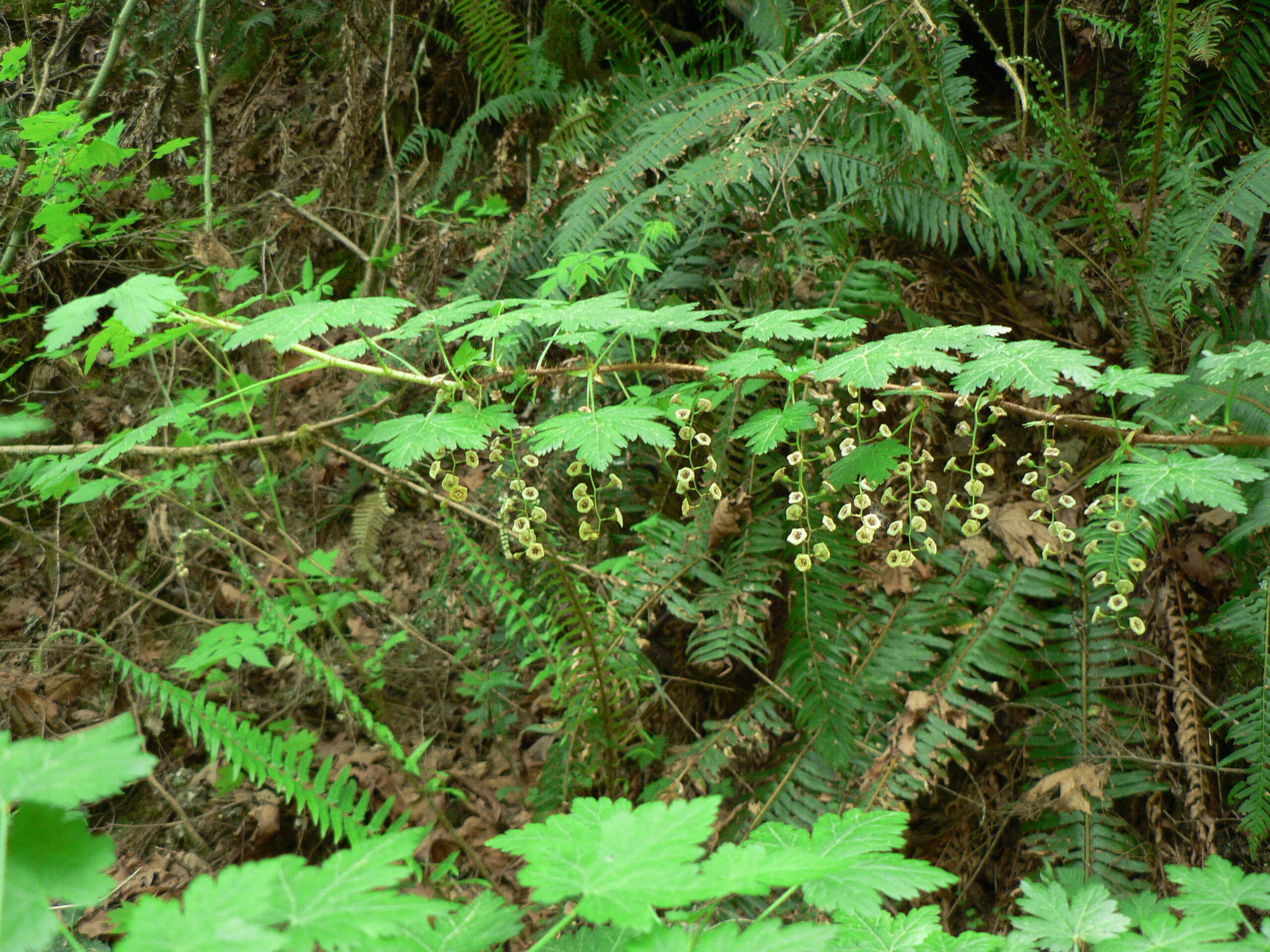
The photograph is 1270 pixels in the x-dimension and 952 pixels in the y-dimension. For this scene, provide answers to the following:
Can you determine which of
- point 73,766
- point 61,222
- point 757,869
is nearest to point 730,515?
point 757,869

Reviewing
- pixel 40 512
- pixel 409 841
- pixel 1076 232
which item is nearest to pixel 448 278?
pixel 40 512

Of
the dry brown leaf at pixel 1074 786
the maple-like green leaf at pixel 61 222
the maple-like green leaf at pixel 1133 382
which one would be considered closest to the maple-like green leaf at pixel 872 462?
the maple-like green leaf at pixel 1133 382

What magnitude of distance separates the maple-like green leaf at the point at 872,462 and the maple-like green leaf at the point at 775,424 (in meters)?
0.11

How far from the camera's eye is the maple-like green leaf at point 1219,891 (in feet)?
3.62

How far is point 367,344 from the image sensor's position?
52.1 inches

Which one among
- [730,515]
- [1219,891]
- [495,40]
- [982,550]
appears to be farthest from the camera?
[495,40]

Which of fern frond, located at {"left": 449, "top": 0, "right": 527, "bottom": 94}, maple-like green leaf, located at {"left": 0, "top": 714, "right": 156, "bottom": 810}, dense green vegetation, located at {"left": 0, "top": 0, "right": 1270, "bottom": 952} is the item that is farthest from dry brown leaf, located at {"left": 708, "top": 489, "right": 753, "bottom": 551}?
fern frond, located at {"left": 449, "top": 0, "right": 527, "bottom": 94}

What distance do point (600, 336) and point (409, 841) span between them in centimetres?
82

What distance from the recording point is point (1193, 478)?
105 centimetres

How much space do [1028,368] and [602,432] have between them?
603mm

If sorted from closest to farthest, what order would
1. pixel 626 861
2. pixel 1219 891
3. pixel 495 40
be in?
pixel 626 861 → pixel 1219 891 → pixel 495 40

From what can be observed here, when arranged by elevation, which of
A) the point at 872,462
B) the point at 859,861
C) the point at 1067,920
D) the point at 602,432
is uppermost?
the point at 602,432

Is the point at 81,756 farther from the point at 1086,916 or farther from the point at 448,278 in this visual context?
the point at 448,278

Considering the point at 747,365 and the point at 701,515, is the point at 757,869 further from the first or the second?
the point at 701,515
